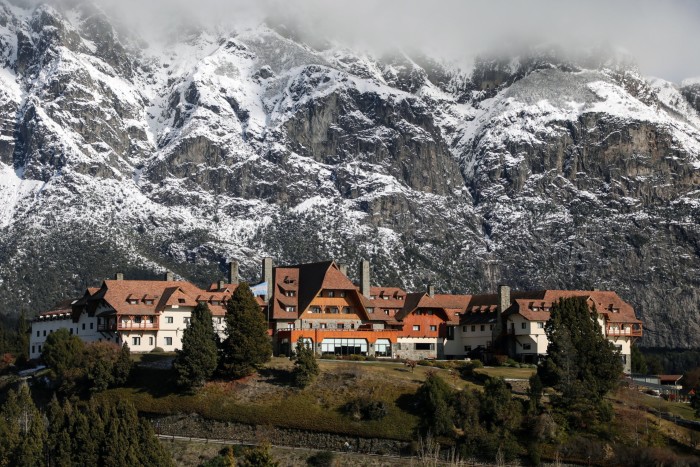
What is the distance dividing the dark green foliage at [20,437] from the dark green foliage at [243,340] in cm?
2034

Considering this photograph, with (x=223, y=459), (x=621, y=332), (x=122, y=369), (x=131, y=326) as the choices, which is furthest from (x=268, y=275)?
(x=621, y=332)

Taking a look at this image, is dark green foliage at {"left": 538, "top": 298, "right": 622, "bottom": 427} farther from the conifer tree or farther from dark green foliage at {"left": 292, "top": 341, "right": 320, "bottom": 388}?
the conifer tree

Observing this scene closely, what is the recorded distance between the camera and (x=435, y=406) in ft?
361

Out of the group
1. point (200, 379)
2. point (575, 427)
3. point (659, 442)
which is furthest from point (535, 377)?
point (200, 379)

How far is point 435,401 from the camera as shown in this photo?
110 metres

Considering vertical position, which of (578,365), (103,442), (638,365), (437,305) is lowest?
(103,442)

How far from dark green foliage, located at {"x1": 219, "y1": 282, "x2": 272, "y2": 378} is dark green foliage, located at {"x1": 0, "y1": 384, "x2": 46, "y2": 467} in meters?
20.3

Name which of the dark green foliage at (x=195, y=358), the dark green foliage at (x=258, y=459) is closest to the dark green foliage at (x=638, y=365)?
the dark green foliage at (x=195, y=358)

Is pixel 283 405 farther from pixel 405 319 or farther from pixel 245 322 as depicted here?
pixel 405 319

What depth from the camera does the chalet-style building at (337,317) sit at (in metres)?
139

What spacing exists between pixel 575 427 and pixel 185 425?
38.7m

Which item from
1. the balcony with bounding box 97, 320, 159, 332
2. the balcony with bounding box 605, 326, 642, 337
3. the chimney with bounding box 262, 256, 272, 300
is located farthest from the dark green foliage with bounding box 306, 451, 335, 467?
the balcony with bounding box 605, 326, 642, 337

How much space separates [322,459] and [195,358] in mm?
19122

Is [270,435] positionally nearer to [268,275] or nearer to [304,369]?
[304,369]
